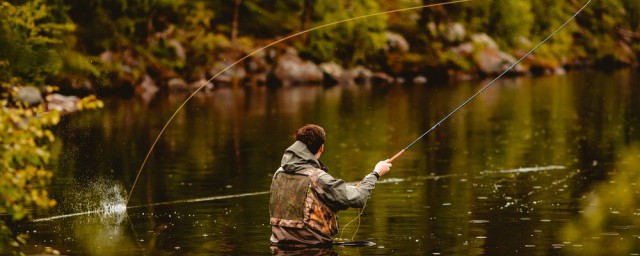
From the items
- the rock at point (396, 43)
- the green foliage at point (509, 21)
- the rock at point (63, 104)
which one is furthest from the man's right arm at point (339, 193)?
the green foliage at point (509, 21)

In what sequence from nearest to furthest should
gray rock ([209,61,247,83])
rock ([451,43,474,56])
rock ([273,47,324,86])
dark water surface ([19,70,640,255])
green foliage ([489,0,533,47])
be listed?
1. dark water surface ([19,70,640,255])
2. gray rock ([209,61,247,83])
3. rock ([273,47,324,86])
4. rock ([451,43,474,56])
5. green foliage ([489,0,533,47])

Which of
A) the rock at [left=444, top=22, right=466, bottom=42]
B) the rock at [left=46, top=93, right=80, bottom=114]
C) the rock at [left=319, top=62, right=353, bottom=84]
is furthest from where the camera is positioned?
the rock at [left=444, top=22, right=466, bottom=42]

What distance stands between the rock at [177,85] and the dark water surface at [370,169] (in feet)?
38.8

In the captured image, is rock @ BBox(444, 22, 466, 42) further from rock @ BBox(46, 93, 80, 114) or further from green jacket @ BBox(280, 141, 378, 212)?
green jacket @ BBox(280, 141, 378, 212)

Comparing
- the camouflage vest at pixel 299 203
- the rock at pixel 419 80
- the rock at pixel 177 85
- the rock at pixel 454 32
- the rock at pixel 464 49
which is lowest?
the camouflage vest at pixel 299 203

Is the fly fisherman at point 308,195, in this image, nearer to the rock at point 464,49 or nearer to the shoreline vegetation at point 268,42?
the shoreline vegetation at point 268,42

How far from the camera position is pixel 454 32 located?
9031 cm

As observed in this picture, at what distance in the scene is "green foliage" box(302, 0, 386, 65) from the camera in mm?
77875

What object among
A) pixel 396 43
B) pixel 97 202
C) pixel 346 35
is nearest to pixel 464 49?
pixel 396 43

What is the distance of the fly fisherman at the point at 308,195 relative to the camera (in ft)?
40.5

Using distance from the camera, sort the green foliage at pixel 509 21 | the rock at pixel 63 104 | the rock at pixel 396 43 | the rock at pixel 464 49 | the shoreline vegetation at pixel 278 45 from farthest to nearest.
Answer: the green foliage at pixel 509 21 < the rock at pixel 464 49 < the rock at pixel 396 43 < the shoreline vegetation at pixel 278 45 < the rock at pixel 63 104

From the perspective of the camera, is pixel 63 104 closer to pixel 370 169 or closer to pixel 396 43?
pixel 370 169

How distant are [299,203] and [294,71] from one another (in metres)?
60.0

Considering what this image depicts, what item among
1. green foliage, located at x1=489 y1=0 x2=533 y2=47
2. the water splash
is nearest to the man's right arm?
the water splash
